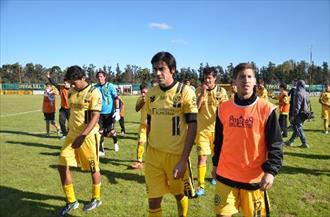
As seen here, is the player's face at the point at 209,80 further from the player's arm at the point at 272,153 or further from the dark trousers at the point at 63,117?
the dark trousers at the point at 63,117

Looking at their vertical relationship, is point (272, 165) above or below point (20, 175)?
above

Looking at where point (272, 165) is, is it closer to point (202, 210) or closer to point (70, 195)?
point (202, 210)

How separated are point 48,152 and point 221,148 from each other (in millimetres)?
8378

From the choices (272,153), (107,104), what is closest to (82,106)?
(272,153)

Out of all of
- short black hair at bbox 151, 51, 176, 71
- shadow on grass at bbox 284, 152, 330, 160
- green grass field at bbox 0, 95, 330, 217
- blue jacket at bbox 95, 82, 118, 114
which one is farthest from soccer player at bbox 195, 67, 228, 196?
shadow on grass at bbox 284, 152, 330, 160

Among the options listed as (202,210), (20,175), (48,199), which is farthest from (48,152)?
(202,210)

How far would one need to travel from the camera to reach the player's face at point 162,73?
439 cm

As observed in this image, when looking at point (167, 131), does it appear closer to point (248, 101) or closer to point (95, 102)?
point (248, 101)

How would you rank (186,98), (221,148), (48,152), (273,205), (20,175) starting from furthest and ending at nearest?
(48,152), (20,175), (273,205), (186,98), (221,148)

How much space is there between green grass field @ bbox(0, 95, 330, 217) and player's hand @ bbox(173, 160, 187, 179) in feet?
6.29

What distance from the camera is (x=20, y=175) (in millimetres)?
8398

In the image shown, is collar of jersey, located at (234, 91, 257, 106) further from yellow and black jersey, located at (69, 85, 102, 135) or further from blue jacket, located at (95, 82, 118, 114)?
blue jacket, located at (95, 82, 118, 114)

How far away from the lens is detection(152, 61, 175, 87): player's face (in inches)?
173

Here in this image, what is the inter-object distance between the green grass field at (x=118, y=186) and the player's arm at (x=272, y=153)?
2670mm
